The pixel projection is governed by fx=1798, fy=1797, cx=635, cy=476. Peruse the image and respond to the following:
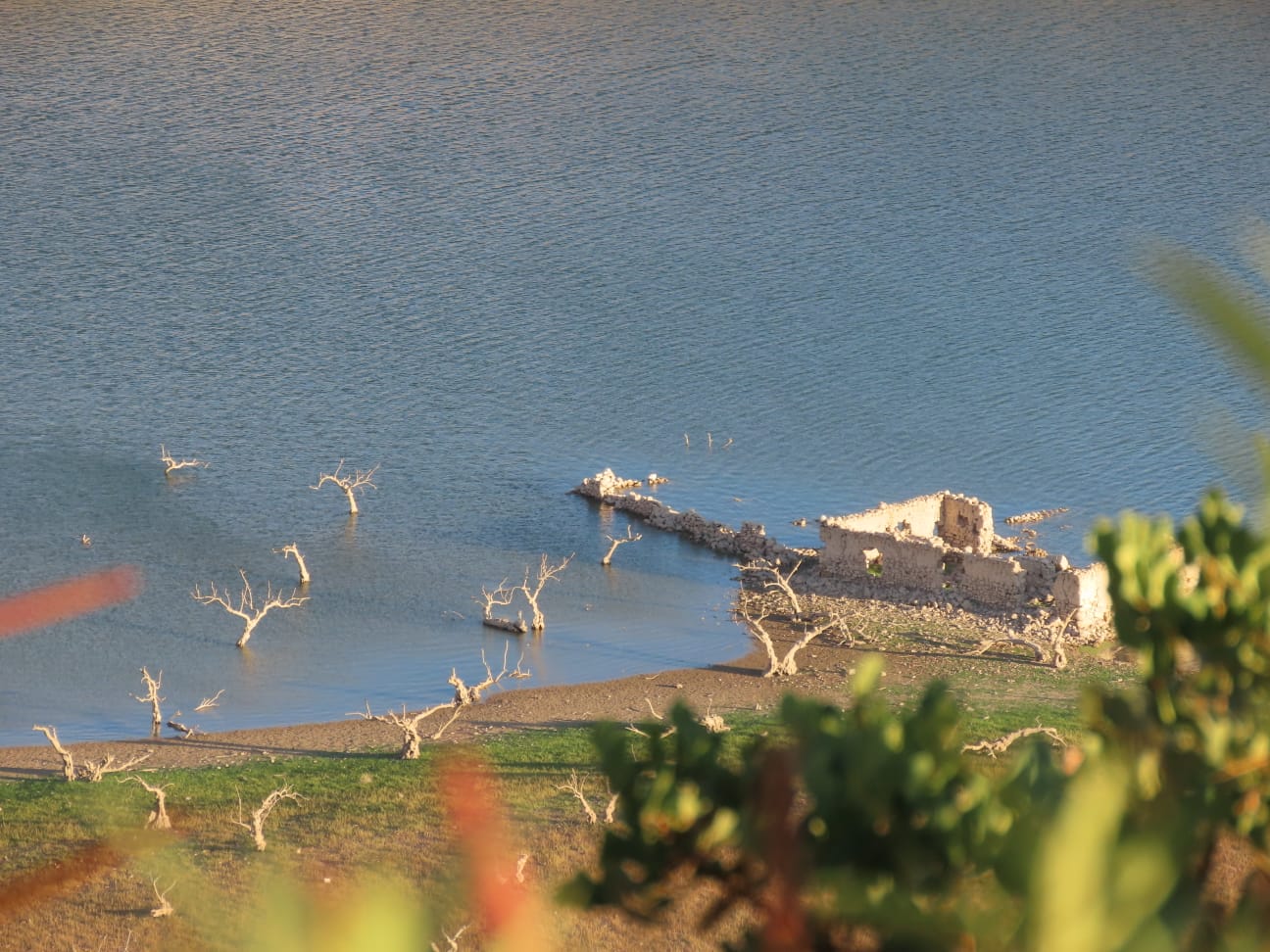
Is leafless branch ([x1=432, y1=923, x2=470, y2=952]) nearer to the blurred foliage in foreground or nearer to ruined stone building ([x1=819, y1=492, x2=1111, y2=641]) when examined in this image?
the blurred foliage in foreground

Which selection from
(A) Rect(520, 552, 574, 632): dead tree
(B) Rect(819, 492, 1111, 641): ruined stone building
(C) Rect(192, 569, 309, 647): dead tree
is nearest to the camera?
(B) Rect(819, 492, 1111, 641): ruined stone building

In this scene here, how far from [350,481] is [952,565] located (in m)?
18.7

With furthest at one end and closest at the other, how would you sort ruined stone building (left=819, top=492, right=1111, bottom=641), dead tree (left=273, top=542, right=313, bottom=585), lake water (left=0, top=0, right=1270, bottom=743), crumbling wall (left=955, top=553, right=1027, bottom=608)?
lake water (left=0, top=0, right=1270, bottom=743)
dead tree (left=273, top=542, right=313, bottom=585)
crumbling wall (left=955, top=553, right=1027, bottom=608)
ruined stone building (left=819, top=492, right=1111, bottom=641)

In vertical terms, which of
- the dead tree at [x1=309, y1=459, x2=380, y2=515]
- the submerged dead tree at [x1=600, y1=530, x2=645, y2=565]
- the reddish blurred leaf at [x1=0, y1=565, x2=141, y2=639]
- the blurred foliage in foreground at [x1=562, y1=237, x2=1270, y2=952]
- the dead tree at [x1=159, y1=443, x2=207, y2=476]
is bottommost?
the reddish blurred leaf at [x1=0, y1=565, x2=141, y2=639]

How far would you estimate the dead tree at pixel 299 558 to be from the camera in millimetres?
44469

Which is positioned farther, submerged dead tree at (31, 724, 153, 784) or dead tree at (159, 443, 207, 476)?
dead tree at (159, 443, 207, 476)

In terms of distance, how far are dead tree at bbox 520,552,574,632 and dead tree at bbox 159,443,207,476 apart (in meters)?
13.2

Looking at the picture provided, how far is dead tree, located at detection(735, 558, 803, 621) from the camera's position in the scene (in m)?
40.4

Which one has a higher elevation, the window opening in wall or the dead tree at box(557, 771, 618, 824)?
the window opening in wall

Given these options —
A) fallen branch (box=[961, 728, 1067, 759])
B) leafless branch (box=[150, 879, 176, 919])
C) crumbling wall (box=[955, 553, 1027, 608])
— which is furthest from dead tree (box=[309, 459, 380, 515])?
leafless branch (box=[150, 879, 176, 919])

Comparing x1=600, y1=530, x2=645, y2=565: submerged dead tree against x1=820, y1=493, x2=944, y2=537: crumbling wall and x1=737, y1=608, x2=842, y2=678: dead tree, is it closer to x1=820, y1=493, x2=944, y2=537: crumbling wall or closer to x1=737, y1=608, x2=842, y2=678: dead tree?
x1=820, y1=493, x2=944, y2=537: crumbling wall

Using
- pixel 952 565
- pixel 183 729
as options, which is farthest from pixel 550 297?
pixel 183 729

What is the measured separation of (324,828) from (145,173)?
58.8 m

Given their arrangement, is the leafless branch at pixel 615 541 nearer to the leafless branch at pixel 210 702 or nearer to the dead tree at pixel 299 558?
the dead tree at pixel 299 558
